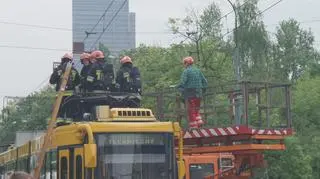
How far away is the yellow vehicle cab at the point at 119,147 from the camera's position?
1204cm

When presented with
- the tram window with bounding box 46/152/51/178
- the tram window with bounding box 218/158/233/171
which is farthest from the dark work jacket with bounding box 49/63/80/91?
the tram window with bounding box 218/158/233/171

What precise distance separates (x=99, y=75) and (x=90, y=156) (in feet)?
11.2

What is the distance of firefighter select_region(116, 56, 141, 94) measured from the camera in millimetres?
14711

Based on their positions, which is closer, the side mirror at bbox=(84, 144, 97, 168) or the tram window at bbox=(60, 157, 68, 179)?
the side mirror at bbox=(84, 144, 97, 168)

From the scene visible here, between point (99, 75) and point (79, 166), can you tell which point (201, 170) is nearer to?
point (99, 75)

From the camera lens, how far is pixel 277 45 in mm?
73000

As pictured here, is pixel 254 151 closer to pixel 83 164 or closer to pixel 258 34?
pixel 83 164

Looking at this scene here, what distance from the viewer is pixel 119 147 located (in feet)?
40.3

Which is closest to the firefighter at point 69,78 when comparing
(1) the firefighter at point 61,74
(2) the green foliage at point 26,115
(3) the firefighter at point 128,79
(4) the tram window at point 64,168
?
(1) the firefighter at point 61,74

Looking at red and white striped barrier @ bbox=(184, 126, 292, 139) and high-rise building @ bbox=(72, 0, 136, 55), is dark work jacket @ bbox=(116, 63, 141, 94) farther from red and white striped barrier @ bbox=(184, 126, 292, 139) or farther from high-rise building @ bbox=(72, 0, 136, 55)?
high-rise building @ bbox=(72, 0, 136, 55)

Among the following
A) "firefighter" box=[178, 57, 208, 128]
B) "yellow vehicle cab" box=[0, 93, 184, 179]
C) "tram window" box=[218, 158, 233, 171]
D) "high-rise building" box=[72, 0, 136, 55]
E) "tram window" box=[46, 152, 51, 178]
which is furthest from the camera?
"high-rise building" box=[72, 0, 136, 55]

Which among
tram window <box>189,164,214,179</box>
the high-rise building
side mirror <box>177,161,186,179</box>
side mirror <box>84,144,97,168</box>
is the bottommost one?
tram window <box>189,164,214,179</box>

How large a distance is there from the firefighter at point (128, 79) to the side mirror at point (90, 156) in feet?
10.9

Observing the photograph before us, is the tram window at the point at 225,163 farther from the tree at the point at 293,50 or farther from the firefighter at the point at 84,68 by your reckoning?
the tree at the point at 293,50
